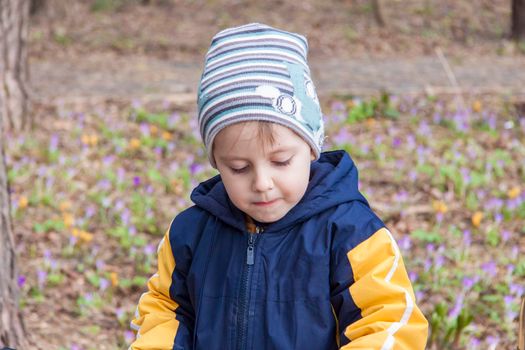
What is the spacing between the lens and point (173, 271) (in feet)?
8.65

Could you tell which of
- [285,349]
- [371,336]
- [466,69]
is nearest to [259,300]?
[285,349]

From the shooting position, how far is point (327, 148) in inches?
234

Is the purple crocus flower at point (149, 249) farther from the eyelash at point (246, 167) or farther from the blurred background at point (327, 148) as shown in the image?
the eyelash at point (246, 167)

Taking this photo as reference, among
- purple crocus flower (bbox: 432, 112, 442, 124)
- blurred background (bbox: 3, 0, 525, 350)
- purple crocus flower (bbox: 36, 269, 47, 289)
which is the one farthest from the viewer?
purple crocus flower (bbox: 432, 112, 442, 124)

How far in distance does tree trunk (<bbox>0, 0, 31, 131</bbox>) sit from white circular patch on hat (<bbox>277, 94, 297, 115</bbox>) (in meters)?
3.87

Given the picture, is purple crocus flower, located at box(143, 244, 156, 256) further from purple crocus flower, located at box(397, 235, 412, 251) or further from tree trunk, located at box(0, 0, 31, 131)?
tree trunk, located at box(0, 0, 31, 131)

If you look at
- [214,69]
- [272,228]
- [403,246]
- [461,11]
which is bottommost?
[403,246]

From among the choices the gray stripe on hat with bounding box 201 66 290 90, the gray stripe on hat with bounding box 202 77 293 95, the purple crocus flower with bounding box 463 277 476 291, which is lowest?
the purple crocus flower with bounding box 463 277 476 291

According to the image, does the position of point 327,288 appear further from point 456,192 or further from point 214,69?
point 456,192

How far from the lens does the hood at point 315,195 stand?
242 centimetres

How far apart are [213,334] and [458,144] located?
3927mm

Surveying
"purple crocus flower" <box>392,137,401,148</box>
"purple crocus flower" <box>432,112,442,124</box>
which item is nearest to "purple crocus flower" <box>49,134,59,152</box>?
"purple crocus flower" <box>392,137,401,148</box>

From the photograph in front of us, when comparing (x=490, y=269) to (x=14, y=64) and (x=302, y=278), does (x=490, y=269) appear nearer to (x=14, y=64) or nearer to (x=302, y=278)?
(x=302, y=278)

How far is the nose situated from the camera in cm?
231
